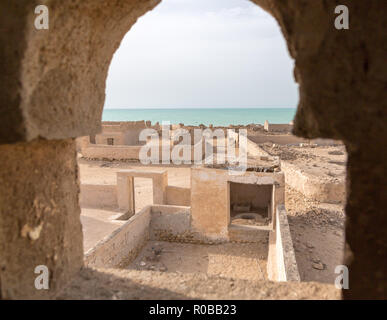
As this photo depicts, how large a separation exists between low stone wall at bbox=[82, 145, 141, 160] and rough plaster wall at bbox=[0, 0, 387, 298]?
18481 millimetres

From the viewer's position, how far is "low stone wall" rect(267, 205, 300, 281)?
5203 mm

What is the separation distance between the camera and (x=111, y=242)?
7.43 meters

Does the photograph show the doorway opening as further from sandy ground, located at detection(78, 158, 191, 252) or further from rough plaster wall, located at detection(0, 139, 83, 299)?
rough plaster wall, located at detection(0, 139, 83, 299)

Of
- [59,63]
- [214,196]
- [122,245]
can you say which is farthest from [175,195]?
[59,63]

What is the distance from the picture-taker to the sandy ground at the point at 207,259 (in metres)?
8.23

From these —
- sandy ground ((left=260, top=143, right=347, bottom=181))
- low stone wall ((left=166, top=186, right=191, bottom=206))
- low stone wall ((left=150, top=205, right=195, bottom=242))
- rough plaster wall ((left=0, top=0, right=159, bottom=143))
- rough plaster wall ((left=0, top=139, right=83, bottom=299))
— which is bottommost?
low stone wall ((left=150, top=205, right=195, bottom=242))

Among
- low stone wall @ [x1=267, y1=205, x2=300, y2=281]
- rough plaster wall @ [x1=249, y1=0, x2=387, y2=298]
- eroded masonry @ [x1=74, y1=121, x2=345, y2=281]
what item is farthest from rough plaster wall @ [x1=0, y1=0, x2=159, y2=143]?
eroded masonry @ [x1=74, y1=121, x2=345, y2=281]

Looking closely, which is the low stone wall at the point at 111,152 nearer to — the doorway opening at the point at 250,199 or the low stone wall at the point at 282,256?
the doorway opening at the point at 250,199

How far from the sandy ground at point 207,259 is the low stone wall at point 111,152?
438 inches
